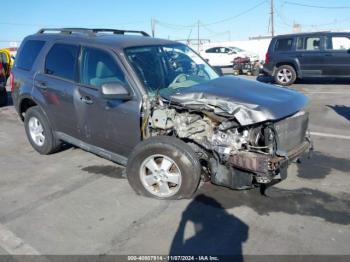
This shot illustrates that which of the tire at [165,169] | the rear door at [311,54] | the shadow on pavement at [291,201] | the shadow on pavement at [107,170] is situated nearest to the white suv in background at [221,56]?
the rear door at [311,54]

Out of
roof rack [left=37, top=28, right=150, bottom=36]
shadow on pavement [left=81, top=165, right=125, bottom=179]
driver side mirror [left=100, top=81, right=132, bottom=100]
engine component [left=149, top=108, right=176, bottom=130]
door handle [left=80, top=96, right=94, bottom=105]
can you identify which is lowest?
shadow on pavement [left=81, top=165, right=125, bottom=179]

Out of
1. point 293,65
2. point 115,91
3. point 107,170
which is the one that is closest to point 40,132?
point 107,170

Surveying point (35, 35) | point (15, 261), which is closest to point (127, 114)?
point (15, 261)

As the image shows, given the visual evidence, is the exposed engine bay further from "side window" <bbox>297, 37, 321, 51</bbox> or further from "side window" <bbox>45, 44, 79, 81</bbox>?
"side window" <bbox>297, 37, 321, 51</bbox>

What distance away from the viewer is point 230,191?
177 inches

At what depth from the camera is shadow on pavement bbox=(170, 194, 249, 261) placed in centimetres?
332

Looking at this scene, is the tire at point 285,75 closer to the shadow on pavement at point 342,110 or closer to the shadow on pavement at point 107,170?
the shadow on pavement at point 342,110

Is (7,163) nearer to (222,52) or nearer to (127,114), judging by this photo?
(127,114)

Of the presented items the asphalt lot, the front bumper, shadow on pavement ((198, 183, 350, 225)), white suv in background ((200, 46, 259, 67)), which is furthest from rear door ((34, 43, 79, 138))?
white suv in background ((200, 46, 259, 67))

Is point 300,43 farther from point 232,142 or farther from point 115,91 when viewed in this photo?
point 115,91

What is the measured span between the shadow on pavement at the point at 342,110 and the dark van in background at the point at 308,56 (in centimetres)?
435

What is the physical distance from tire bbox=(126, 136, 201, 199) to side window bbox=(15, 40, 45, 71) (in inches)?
110

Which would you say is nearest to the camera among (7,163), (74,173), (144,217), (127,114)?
(144,217)

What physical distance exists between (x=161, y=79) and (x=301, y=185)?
222 centimetres
